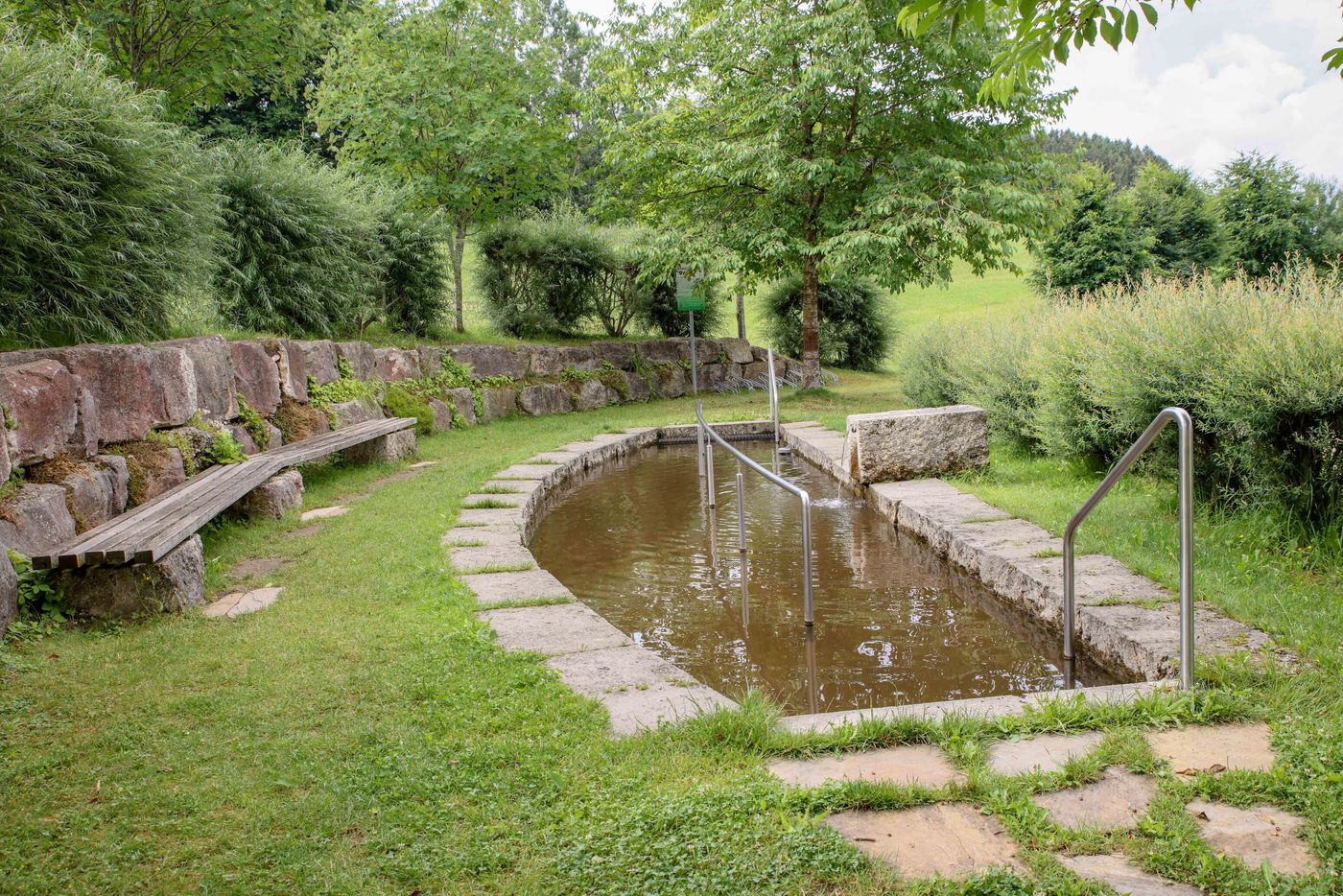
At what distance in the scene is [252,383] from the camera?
7.61 metres

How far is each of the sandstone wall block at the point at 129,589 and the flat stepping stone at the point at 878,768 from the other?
3.01 metres

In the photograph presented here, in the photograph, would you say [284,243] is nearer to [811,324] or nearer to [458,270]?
[458,270]

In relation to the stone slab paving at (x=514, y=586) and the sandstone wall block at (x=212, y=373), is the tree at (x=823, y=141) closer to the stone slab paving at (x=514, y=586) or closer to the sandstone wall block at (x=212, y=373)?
the sandstone wall block at (x=212, y=373)

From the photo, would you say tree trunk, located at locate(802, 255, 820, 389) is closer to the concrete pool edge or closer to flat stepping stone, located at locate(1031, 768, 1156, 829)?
the concrete pool edge

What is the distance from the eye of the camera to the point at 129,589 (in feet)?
13.5

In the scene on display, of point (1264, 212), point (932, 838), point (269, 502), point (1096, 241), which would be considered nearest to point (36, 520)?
point (269, 502)

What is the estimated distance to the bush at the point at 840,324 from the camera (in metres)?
19.2

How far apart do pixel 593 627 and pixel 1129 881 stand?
2342 millimetres

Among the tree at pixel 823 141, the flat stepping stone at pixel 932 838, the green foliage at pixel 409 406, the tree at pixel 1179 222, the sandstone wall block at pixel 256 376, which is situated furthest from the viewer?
the tree at pixel 1179 222

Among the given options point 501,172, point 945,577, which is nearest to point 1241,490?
point 945,577

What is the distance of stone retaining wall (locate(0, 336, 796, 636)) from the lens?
177 inches

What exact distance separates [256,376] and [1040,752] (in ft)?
22.7

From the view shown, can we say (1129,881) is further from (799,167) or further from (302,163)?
(799,167)

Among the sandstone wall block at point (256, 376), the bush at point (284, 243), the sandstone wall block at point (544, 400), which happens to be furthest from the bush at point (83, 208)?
the sandstone wall block at point (544, 400)
